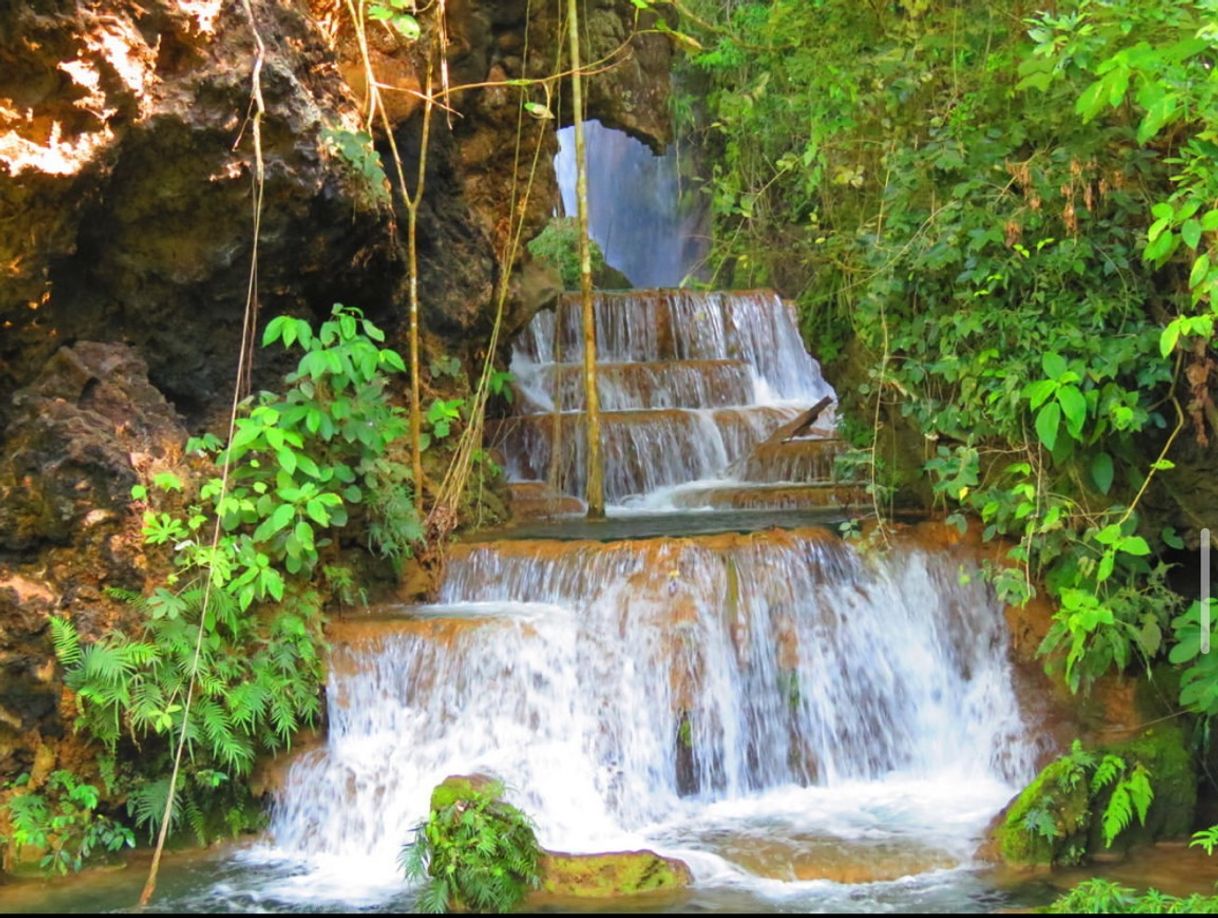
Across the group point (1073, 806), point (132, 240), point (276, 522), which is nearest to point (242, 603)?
point (276, 522)

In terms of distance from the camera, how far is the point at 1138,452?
6.39 m

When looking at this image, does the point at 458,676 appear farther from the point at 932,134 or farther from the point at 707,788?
the point at 932,134

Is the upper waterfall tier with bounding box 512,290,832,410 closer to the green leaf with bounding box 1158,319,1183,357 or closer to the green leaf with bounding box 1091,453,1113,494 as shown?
the green leaf with bounding box 1091,453,1113,494

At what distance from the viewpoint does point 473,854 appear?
5016mm

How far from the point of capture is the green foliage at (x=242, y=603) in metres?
5.73

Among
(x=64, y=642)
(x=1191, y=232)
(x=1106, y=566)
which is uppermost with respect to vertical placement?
(x=1191, y=232)

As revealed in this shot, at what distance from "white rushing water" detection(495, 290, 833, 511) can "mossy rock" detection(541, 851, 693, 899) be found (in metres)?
4.93

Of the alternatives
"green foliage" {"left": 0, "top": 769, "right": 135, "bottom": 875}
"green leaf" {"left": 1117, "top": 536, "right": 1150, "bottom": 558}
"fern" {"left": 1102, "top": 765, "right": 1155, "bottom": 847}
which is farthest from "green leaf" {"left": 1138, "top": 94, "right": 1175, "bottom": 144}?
"green foliage" {"left": 0, "top": 769, "right": 135, "bottom": 875}

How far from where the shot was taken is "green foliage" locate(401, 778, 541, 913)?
4957mm

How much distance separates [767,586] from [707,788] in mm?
1270

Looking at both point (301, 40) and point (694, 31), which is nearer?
point (301, 40)

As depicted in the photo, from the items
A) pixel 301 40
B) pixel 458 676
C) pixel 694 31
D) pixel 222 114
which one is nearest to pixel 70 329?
pixel 222 114

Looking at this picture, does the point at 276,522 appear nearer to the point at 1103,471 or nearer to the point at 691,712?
the point at 691,712

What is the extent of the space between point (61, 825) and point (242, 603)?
4.43ft
